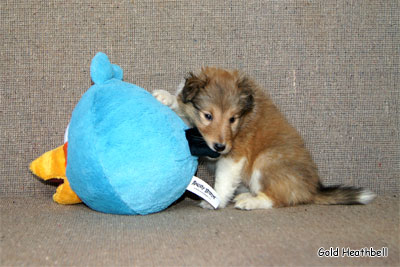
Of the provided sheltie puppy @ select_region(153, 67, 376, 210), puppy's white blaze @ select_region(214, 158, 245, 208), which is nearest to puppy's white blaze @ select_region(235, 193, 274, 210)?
sheltie puppy @ select_region(153, 67, 376, 210)

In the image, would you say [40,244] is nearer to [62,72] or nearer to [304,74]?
[62,72]

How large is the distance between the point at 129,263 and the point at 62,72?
1.87 meters

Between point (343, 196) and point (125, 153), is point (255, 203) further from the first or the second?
point (125, 153)

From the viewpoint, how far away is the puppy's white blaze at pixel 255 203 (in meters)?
3.00

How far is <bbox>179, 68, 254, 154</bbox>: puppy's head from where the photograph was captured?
2.95 metres

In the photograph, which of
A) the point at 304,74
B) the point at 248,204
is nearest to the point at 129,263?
the point at 248,204

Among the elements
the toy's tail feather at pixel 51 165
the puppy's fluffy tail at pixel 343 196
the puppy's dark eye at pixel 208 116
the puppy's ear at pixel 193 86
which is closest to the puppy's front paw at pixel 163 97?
the puppy's ear at pixel 193 86

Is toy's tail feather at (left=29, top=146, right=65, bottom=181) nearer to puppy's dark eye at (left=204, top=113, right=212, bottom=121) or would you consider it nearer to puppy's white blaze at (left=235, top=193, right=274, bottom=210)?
puppy's dark eye at (left=204, top=113, right=212, bottom=121)

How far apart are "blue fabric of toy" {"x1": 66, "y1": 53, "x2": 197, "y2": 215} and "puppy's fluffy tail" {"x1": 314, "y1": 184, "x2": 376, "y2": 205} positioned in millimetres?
1009

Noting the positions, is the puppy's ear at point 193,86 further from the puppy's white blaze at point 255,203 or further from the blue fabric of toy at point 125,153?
the puppy's white blaze at point 255,203

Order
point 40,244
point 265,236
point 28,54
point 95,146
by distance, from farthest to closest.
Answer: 1. point 28,54
2. point 95,146
3. point 265,236
4. point 40,244

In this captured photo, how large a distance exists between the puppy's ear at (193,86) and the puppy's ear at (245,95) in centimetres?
26

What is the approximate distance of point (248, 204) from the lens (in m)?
2.99

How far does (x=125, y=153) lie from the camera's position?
254 centimetres
